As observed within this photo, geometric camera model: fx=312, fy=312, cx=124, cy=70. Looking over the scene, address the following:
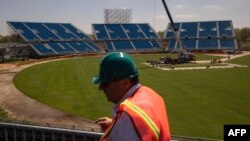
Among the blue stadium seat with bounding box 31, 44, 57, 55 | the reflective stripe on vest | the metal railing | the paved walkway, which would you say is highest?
the blue stadium seat with bounding box 31, 44, 57, 55

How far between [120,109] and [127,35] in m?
99.2

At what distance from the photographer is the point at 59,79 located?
3859cm

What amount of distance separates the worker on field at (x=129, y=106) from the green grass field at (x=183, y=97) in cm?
1442

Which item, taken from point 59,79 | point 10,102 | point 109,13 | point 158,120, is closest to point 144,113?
point 158,120

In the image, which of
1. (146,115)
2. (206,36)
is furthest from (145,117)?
(206,36)

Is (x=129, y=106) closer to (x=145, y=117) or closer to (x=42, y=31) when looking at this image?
(x=145, y=117)

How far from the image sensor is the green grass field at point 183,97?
18.6 metres

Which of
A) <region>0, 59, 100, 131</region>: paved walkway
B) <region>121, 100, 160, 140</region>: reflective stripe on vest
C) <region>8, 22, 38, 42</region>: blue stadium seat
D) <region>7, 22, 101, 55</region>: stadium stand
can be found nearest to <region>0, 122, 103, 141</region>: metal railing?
<region>121, 100, 160, 140</region>: reflective stripe on vest

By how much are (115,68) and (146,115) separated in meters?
0.48

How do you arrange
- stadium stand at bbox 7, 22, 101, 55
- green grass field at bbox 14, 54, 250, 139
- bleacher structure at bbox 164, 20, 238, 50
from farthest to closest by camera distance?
bleacher structure at bbox 164, 20, 238, 50 → stadium stand at bbox 7, 22, 101, 55 → green grass field at bbox 14, 54, 250, 139

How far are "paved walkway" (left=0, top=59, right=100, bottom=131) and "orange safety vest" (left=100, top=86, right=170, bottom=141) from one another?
14191 millimetres

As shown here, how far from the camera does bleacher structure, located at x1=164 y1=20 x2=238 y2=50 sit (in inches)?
3691

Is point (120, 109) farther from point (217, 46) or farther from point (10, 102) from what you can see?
point (217, 46)

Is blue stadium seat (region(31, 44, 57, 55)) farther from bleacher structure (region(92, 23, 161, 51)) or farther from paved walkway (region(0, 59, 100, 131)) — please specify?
paved walkway (region(0, 59, 100, 131))
